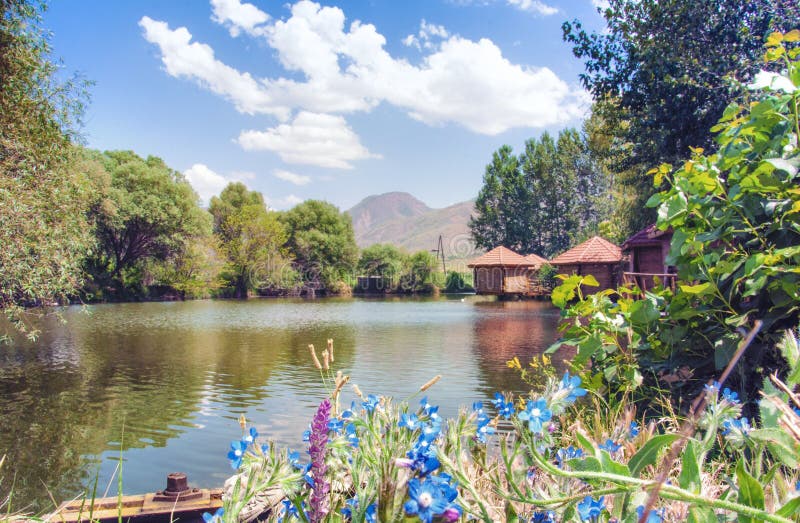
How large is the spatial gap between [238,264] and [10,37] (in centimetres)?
4205

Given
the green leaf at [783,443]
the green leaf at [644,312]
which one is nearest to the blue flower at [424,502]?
the green leaf at [783,443]

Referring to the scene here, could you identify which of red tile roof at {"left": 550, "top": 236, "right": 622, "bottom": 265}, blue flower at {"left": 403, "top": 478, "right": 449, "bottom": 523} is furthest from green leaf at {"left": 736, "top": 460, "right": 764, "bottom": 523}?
red tile roof at {"left": 550, "top": 236, "right": 622, "bottom": 265}

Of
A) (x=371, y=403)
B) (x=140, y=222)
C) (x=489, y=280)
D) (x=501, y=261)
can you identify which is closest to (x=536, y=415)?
(x=371, y=403)

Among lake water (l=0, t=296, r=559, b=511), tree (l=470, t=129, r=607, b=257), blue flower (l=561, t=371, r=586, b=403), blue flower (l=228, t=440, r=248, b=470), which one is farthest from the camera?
tree (l=470, t=129, r=607, b=257)

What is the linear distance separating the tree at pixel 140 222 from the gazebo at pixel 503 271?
21.9 metres

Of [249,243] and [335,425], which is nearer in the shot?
[335,425]

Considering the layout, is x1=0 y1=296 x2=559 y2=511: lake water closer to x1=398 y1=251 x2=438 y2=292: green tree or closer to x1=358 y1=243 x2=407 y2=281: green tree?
x1=398 y1=251 x2=438 y2=292: green tree

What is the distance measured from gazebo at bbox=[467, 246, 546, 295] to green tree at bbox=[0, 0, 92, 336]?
1221 inches

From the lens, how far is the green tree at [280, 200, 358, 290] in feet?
185

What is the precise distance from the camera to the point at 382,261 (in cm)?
6106

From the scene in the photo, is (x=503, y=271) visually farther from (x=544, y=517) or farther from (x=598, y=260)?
(x=544, y=517)

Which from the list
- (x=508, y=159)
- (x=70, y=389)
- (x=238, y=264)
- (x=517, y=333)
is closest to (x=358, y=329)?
(x=517, y=333)

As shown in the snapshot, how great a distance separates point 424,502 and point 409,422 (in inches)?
11.7

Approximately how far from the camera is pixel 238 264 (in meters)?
52.0
